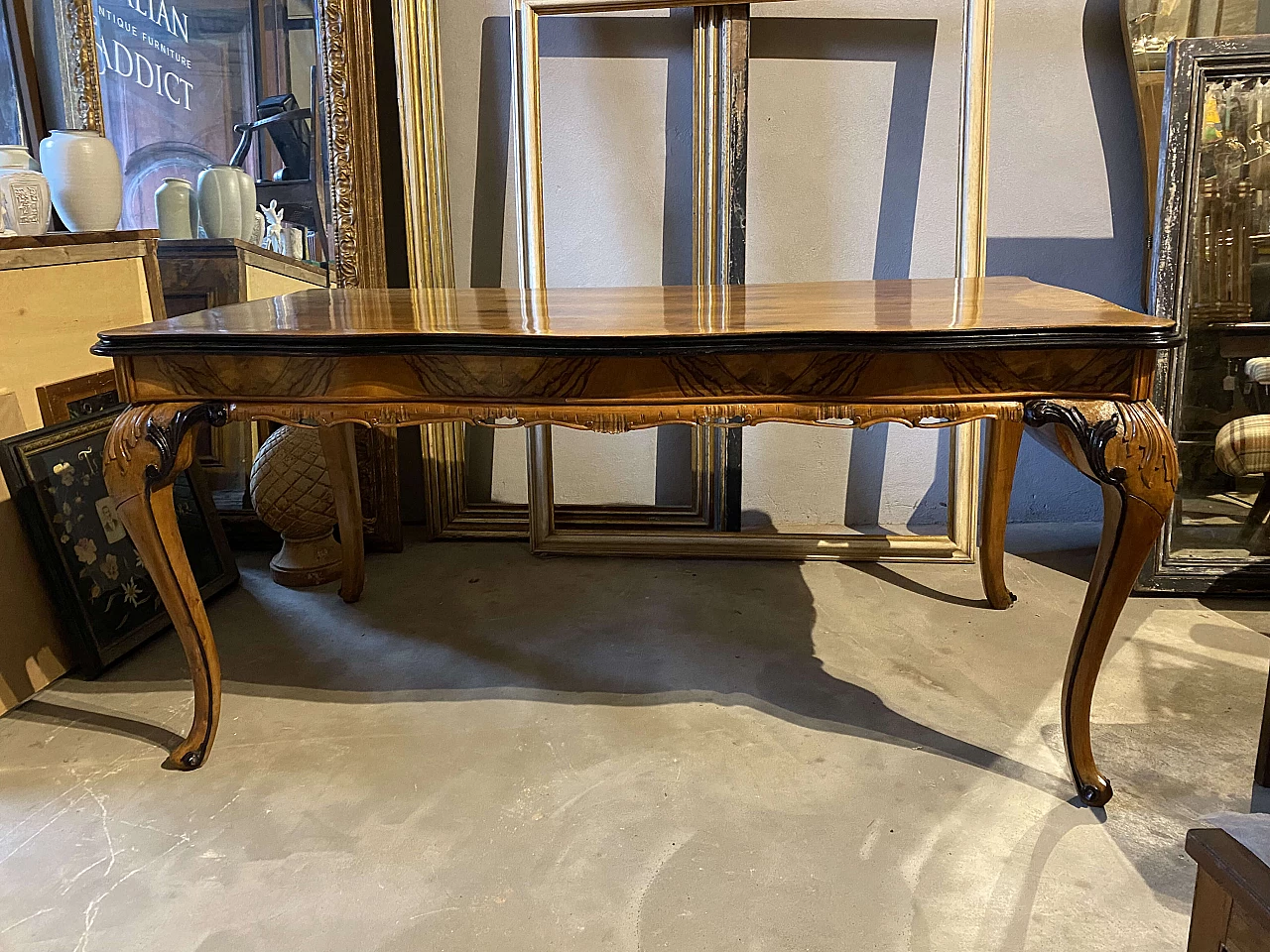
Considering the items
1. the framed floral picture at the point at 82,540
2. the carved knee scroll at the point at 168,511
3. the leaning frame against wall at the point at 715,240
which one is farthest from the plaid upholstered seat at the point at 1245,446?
the framed floral picture at the point at 82,540

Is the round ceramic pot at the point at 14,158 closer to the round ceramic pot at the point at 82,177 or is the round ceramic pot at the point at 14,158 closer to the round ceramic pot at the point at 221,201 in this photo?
the round ceramic pot at the point at 82,177

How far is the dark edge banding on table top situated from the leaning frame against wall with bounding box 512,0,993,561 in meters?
1.17

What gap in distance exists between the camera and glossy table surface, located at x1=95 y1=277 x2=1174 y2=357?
1.40 m

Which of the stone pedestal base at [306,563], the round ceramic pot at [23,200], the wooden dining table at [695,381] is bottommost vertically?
the stone pedestal base at [306,563]

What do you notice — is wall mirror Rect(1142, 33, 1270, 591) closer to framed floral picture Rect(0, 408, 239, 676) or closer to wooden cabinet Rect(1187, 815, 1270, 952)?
wooden cabinet Rect(1187, 815, 1270, 952)

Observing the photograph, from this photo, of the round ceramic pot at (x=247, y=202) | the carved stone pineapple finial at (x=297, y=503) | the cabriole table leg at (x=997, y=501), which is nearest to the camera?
the cabriole table leg at (x=997, y=501)

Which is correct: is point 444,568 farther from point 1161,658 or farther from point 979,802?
point 1161,658

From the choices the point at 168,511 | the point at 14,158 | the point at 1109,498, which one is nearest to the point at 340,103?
the point at 14,158

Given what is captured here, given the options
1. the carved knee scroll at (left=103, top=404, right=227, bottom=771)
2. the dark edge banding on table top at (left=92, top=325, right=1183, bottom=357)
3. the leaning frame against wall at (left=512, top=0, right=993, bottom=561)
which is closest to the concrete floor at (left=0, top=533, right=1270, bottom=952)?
the carved knee scroll at (left=103, top=404, right=227, bottom=771)

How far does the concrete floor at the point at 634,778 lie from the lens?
135 cm

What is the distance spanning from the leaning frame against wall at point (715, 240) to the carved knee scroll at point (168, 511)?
1.13 meters

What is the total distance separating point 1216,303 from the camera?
7.70ft

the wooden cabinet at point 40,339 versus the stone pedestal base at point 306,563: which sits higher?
the wooden cabinet at point 40,339

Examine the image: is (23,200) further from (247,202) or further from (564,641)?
(564,641)
